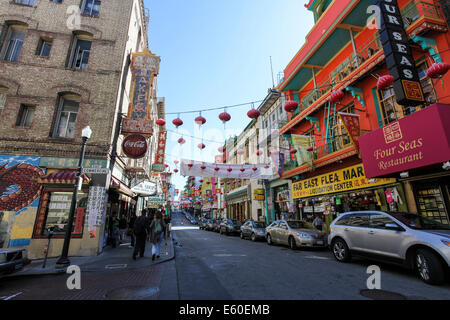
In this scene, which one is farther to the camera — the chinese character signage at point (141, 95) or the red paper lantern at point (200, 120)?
the chinese character signage at point (141, 95)

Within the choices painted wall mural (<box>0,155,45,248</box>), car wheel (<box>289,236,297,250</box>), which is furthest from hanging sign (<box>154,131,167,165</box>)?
car wheel (<box>289,236,297,250</box>)

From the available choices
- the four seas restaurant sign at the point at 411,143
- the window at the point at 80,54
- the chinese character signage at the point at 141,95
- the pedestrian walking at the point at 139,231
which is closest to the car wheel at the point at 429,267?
the four seas restaurant sign at the point at 411,143

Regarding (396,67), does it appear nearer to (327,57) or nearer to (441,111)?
(441,111)

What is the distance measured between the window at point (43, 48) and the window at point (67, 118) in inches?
125

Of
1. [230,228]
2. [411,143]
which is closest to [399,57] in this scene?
[411,143]

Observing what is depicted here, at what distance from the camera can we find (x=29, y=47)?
1245cm

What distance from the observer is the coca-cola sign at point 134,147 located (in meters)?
11.9

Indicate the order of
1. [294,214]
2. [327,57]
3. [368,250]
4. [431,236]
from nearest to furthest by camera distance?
[431,236], [368,250], [327,57], [294,214]

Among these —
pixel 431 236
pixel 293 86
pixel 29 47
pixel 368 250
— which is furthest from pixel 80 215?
pixel 293 86

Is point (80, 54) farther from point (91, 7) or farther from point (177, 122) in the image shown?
point (177, 122)

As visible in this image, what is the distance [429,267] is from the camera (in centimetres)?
520

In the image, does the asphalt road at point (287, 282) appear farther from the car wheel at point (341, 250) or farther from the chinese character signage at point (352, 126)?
the chinese character signage at point (352, 126)

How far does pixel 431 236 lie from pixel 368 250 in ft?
6.43

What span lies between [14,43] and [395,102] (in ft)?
70.1
